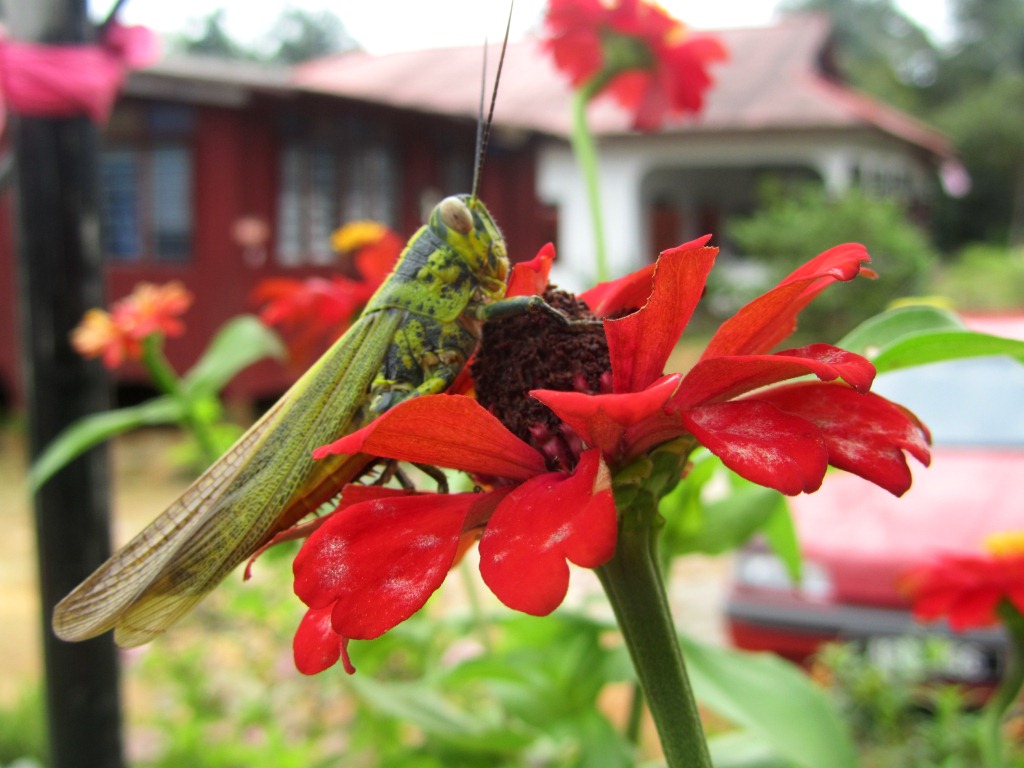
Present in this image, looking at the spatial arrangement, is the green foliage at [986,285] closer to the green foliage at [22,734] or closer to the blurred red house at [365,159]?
the blurred red house at [365,159]

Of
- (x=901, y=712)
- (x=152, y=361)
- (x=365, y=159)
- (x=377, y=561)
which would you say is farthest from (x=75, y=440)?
(x=365, y=159)

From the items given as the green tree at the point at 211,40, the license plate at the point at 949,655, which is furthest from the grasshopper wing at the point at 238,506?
the green tree at the point at 211,40

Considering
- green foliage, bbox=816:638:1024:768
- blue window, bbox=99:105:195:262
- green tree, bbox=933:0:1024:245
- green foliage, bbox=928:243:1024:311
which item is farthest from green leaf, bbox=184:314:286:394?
green tree, bbox=933:0:1024:245

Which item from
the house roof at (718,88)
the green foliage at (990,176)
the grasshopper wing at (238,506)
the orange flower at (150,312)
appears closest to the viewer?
the grasshopper wing at (238,506)

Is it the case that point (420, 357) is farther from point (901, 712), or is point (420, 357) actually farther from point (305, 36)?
point (305, 36)

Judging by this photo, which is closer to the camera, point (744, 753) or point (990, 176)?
point (744, 753)

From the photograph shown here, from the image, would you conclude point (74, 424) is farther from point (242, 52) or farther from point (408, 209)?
point (242, 52)
